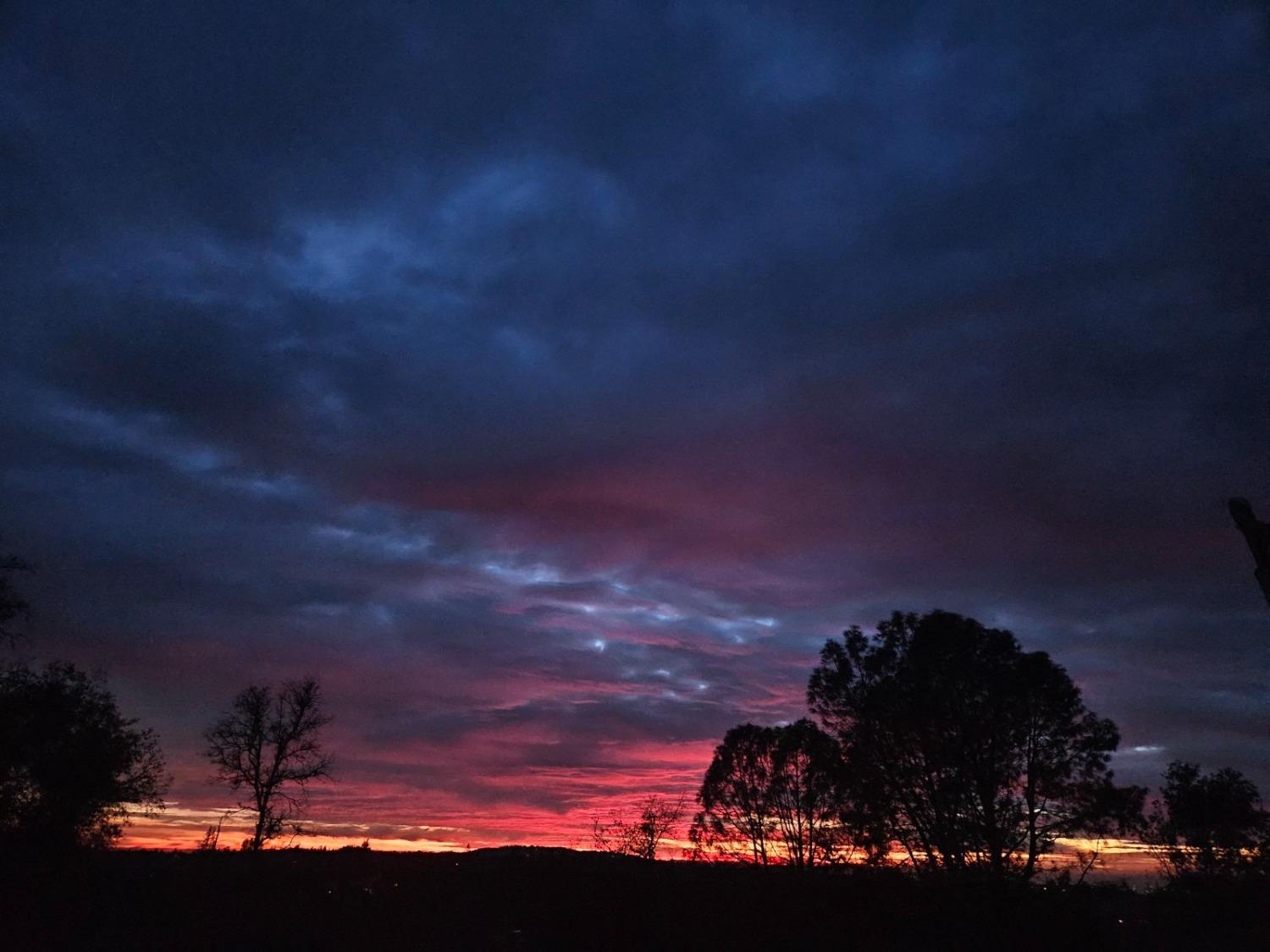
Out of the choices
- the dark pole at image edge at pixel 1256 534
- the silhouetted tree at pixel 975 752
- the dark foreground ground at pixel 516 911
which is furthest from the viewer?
the silhouetted tree at pixel 975 752

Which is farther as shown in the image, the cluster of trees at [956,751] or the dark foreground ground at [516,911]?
the cluster of trees at [956,751]

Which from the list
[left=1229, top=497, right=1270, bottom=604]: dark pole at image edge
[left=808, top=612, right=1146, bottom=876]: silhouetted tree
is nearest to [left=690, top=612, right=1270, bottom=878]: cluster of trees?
[left=808, top=612, right=1146, bottom=876]: silhouetted tree

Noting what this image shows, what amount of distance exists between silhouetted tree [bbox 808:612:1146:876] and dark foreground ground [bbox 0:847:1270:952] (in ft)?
28.5

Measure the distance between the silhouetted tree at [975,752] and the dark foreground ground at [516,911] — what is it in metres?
8.68

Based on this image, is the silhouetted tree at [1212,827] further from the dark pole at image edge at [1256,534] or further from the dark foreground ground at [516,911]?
the dark pole at image edge at [1256,534]

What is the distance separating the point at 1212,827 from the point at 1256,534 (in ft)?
203

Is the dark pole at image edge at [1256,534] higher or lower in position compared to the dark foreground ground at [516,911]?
higher

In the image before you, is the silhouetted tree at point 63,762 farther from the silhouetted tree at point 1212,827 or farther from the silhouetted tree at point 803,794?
the silhouetted tree at point 1212,827

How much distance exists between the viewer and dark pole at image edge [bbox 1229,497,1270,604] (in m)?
10.4

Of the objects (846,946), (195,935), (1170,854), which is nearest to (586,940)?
(846,946)

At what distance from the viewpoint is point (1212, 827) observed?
183ft

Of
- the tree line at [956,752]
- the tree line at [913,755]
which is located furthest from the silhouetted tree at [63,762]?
the tree line at [956,752]

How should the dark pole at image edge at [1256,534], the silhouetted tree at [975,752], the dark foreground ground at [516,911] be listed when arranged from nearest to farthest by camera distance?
the dark pole at image edge at [1256,534] < the dark foreground ground at [516,911] < the silhouetted tree at [975,752]

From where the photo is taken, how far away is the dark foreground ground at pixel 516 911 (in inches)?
880
